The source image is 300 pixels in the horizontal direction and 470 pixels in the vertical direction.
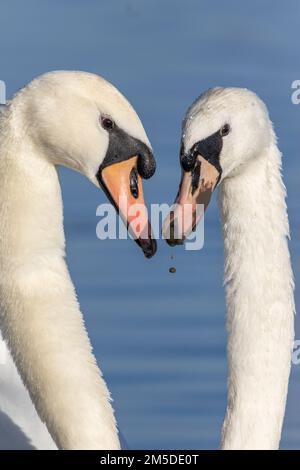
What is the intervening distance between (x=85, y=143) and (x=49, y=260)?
0.58m

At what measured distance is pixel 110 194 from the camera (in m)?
8.88

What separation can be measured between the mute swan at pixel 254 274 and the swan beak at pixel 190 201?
0.19 ft

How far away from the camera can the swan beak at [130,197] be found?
8664mm

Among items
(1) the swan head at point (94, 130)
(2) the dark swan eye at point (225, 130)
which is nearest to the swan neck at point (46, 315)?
(1) the swan head at point (94, 130)

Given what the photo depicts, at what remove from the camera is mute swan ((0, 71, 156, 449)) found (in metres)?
8.76

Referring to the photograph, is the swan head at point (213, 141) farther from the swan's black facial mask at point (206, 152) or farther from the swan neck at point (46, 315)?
the swan neck at point (46, 315)

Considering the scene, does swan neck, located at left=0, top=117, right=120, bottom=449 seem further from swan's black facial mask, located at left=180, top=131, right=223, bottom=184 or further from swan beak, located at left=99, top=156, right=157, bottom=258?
swan's black facial mask, located at left=180, top=131, right=223, bottom=184

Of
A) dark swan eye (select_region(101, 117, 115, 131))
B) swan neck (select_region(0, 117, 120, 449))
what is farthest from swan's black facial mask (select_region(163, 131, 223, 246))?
swan neck (select_region(0, 117, 120, 449))

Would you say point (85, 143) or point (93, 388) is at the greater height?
point (85, 143)

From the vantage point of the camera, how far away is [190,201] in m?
9.10

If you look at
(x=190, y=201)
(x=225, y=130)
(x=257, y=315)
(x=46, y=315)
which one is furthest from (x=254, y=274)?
(x=46, y=315)

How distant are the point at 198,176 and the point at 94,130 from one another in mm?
636
